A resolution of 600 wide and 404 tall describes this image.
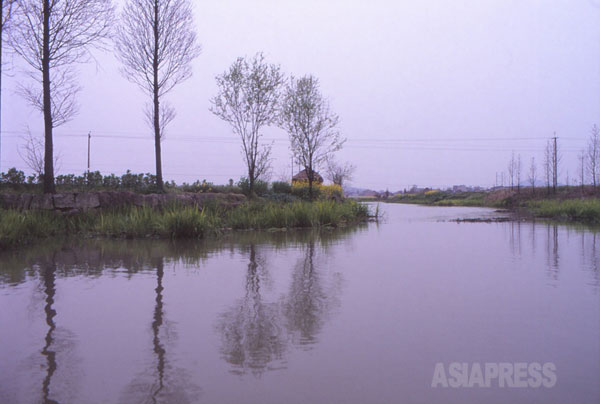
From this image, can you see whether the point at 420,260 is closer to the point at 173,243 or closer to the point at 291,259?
the point at 291,259

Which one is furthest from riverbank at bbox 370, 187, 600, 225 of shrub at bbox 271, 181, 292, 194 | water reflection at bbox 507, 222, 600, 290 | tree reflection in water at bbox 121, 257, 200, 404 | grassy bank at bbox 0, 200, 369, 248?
tree reflection in water at bbox 121, 257, 200, 404

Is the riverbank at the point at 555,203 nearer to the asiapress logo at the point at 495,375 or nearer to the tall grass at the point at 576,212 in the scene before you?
the tall grass at the point at 576,212

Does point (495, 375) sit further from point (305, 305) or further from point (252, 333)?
point (305, 305)

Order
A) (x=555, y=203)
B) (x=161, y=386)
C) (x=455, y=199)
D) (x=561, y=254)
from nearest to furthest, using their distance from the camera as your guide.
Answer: (x=161, y=386) → (x=561, y=254) → (x=555, y=203) → (x=455, y=199)

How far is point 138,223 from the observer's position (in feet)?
27.8

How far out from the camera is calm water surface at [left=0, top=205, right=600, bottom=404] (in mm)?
1809

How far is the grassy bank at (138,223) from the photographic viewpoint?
746 centimetres

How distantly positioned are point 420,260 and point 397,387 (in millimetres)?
3742

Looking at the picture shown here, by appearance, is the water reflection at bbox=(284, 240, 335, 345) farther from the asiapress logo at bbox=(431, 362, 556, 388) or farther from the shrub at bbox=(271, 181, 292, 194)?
the shrub at bbox=(271, 181, 292, 194)

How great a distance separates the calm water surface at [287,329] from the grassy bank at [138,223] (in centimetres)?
292

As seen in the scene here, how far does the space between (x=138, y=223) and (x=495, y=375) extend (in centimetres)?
776

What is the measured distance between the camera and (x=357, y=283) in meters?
3.92

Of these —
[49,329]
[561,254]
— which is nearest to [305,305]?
[49,329]

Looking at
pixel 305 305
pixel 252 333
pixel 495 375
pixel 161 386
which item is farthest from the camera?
pixel 305 305
